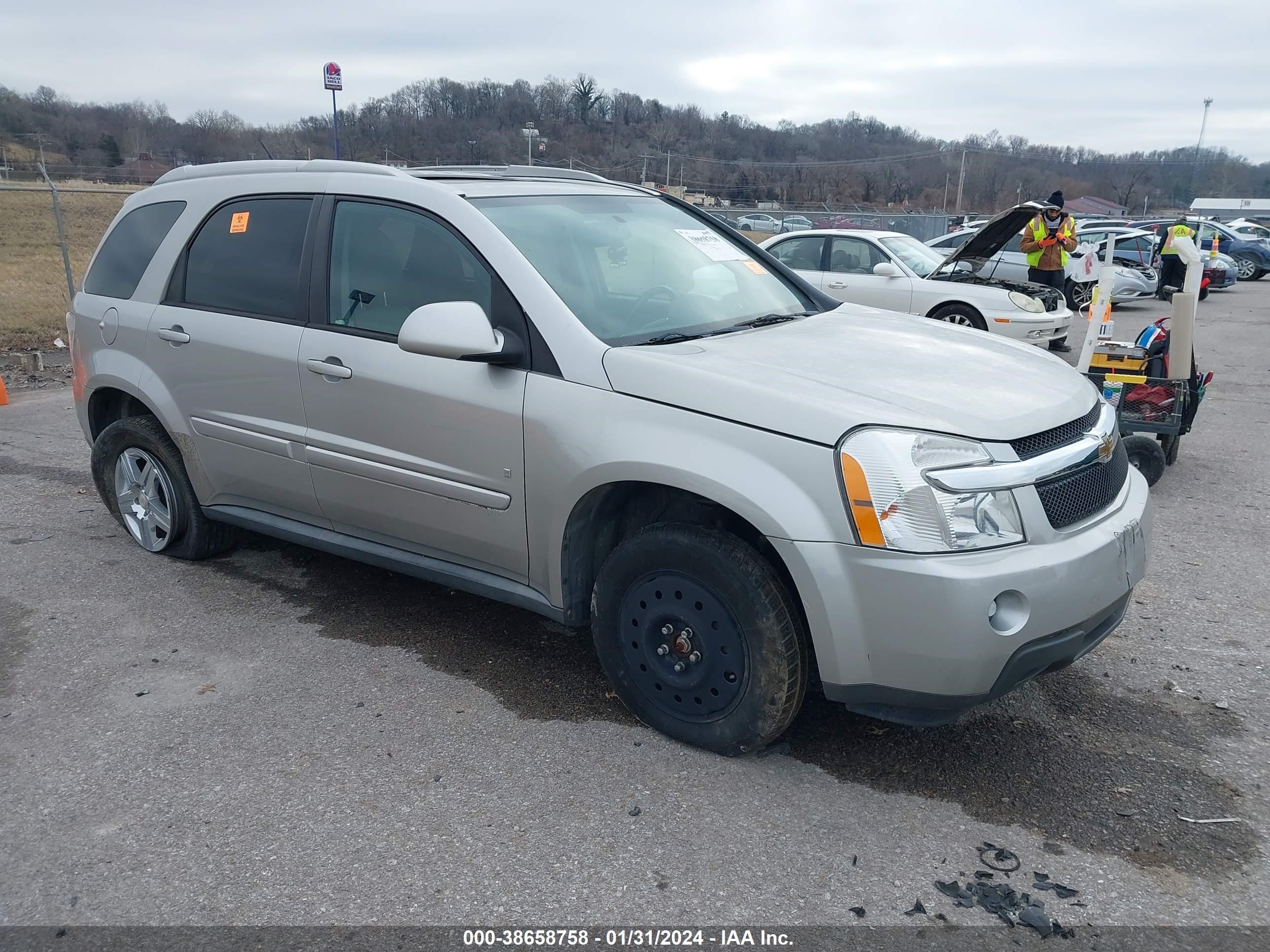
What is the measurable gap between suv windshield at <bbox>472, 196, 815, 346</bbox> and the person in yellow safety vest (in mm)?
7675

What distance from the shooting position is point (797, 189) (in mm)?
58281

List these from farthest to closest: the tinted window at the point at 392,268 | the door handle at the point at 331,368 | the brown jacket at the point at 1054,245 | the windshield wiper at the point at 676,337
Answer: the brown jacket at the point at 1054,245 → the door handle at the point at 331,368 → the tinted window at the point at 392,268 → the windshield wiper at the point at 676,337

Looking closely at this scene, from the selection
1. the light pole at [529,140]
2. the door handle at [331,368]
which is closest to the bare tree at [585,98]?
the light pole at [529,140]

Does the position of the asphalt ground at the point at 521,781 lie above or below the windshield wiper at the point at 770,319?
below

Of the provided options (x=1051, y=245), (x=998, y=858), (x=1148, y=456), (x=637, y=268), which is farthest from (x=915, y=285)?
(x=998, y=858)

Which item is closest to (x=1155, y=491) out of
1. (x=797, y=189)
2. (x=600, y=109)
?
(x=600, y=109)

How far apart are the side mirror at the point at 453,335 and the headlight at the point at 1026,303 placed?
9.17 m

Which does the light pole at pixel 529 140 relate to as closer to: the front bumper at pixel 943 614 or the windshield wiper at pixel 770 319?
the windshield wiper at pixel 770 319

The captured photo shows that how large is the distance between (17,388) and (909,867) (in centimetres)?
1045

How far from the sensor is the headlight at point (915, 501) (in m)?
2.72

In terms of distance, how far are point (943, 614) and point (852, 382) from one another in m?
0.79

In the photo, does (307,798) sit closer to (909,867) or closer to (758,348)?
(909,867)

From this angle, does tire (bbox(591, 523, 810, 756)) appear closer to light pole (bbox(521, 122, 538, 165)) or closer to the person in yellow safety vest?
the person in yellow safety vest

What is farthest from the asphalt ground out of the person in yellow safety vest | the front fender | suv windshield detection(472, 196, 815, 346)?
the person in yellow safety vest
